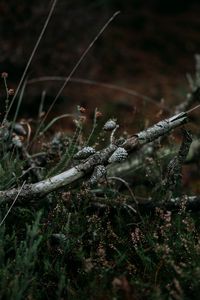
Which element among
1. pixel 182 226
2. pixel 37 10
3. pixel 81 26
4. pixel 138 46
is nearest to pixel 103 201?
pixel 182 226

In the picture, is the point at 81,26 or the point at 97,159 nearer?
the point at 97,159

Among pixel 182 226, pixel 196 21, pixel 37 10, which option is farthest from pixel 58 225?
pixel 196 21

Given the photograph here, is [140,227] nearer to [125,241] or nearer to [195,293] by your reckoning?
[125,241]

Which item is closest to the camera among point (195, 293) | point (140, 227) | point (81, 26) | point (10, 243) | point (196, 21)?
point (195, 293)

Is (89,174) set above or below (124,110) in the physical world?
above

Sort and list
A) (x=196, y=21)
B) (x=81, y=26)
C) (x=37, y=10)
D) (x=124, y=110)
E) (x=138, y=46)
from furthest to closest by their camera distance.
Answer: (x=196, y=21), (x=138, y=46), (x=124, y=110), (x=81, y=26), (x=37, y=10)

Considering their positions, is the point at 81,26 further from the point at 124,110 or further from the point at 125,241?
the point at 125,241

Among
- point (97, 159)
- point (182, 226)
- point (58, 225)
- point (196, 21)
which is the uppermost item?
point (97, 159)
